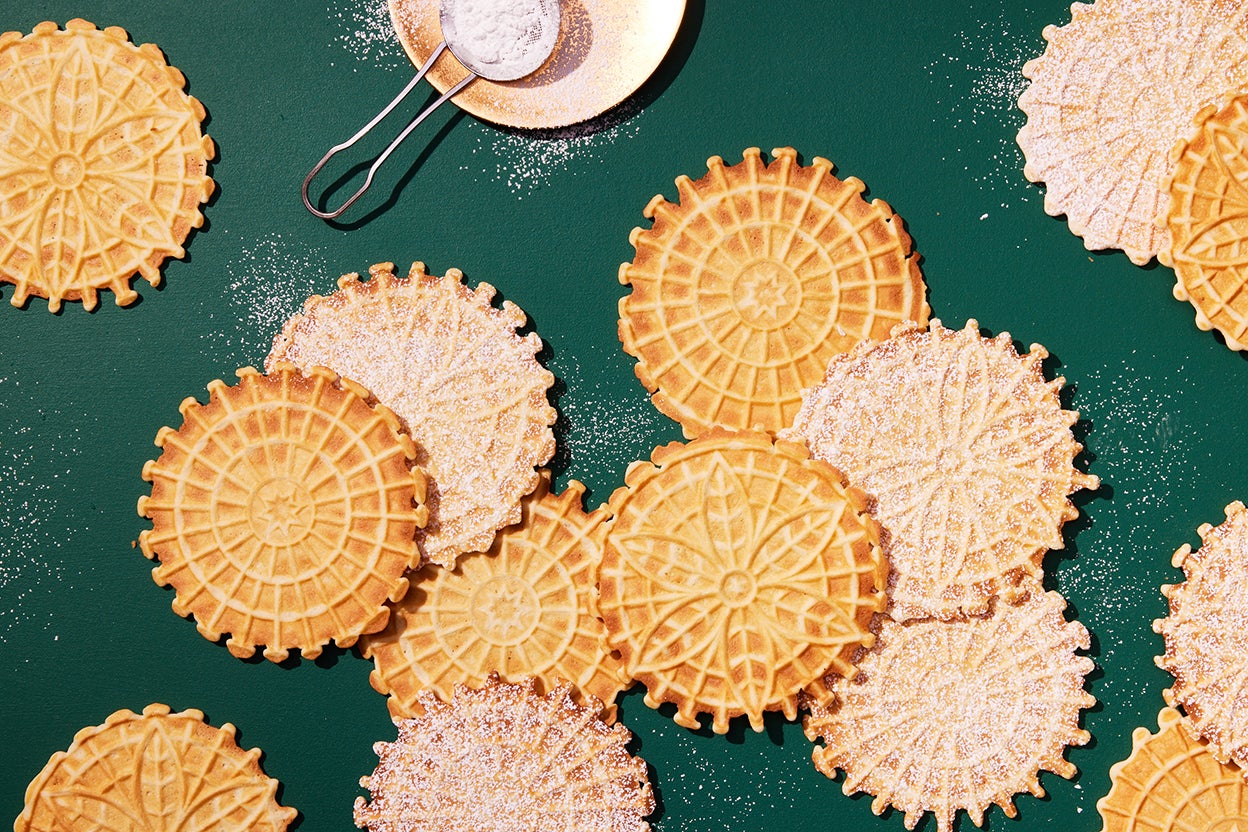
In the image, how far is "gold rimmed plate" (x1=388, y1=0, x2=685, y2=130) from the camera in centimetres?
319

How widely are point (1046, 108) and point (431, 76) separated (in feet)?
6.34

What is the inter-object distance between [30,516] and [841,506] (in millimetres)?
2606

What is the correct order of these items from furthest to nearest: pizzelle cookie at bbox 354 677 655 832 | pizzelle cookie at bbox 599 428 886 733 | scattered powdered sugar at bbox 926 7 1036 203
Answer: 1. scattered powdered sugar at bbox 926 7 1036 203
2. pizzelle cookie at bbox 354 677 655 832
3. pizzelle cookie at bbox 599 428 886 733

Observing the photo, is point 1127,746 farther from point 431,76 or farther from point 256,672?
point 431,76

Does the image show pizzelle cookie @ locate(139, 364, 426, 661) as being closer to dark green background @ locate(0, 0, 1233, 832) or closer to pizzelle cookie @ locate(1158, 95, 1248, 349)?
dark green background @ locate(0, 0, 1233, 832)

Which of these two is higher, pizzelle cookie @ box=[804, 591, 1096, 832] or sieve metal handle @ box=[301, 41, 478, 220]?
sieve metal handle @ box=[301, 41, 478, 220]

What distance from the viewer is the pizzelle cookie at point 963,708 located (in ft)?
10.4

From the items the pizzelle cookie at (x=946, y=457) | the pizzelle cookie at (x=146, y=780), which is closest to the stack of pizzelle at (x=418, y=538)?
the pizzelle cookie at (x=146, y=780)

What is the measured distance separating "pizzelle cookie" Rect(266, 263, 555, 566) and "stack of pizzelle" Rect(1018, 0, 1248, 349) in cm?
180

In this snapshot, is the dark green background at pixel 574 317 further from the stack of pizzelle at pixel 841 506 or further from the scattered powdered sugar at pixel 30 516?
the stack of pizzelle at pixel 841 506

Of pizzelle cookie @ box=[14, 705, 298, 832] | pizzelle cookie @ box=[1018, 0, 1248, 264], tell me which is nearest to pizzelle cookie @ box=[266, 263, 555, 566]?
pizzelle cookie @ box=[14, 705, 298, 832]

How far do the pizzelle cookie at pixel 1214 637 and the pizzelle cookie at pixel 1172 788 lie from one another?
2.4 inches

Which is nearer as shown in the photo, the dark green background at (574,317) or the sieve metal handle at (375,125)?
the sieve metal handle at (375,125)

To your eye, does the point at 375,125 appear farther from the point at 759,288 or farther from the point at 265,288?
the point at 759,288
